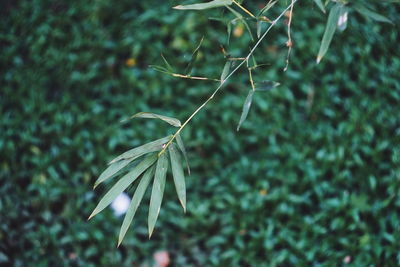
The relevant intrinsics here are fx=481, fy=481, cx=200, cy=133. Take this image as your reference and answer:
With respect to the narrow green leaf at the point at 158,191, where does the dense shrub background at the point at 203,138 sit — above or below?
below

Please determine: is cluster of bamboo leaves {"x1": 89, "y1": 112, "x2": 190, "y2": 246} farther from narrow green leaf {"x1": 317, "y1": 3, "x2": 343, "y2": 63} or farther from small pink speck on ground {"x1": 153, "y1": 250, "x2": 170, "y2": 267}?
small pink speck on ground {"x1": 153, "y1": 250, "x2": 170, "y2": 267}

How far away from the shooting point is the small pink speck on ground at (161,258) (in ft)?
8.61

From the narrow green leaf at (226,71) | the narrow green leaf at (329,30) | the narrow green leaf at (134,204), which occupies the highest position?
the narrow green leaf at (329,30)

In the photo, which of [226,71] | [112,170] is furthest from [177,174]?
[226,71]

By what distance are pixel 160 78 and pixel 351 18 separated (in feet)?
4.09

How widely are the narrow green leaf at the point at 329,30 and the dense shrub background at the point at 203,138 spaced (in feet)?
4.70

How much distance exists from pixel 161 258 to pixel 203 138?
28.7 inches

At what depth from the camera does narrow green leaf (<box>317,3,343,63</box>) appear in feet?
4.27

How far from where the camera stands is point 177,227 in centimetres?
273

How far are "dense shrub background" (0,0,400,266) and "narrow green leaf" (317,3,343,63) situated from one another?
1.43 m

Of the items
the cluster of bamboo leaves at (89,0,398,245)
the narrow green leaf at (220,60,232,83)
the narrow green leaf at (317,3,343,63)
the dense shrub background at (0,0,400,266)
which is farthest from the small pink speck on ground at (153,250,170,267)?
the narrow green leaf at (317,3,343,63)

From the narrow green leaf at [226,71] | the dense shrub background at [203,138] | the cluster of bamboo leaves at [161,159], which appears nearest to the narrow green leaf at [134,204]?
the cluster of bamboo leaves at [161,159]

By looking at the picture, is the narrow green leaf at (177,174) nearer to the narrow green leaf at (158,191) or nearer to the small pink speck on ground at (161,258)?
the narrow green leaf at (158,191)

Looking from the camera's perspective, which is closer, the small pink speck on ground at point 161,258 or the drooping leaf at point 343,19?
the drooping leaf at point 343,19
